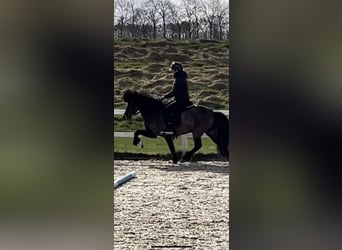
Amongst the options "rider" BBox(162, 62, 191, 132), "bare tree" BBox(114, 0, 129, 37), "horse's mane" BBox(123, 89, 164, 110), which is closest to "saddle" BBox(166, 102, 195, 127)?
"rider" BBox(162, 62, 191, 132)

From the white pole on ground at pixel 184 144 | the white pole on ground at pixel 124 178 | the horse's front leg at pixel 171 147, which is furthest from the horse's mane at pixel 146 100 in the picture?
the white pole on ground at pixel 124 178

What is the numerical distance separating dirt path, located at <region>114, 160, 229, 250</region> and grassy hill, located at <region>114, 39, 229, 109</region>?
1698mm

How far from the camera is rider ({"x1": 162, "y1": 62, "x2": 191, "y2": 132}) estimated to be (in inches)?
307

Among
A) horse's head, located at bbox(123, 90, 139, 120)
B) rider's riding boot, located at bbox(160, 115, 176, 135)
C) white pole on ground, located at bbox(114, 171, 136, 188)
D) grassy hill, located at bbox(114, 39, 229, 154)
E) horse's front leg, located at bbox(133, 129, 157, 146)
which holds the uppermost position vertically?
grassy hill, located at bbox(114, 39, 229, 154)

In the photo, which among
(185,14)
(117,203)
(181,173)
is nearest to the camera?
(117,203)

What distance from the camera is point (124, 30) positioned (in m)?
9.23

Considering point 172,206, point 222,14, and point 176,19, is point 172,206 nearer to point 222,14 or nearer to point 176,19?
point 222,14

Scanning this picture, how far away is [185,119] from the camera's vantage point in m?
8.01

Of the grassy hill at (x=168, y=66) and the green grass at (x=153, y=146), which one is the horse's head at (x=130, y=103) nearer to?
the green grass at (x=153, y=146)

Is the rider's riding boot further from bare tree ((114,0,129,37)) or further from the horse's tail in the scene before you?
bare tree ((114,0,129,37))

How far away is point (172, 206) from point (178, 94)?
273 cm
